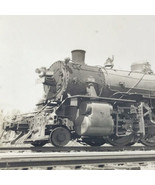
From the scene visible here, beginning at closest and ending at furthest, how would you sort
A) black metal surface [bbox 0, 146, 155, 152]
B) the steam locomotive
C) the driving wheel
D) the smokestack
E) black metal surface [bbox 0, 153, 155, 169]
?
black metal surface [bbox 0, 153, 155, 169] → black metal surface [bbox 0, 146, 155, 152] → the steam locomotive → the smokestack → the driving wheel

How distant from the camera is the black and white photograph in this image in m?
7.85

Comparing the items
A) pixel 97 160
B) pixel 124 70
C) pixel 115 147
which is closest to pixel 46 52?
pixel 124 70

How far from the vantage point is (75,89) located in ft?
29.0

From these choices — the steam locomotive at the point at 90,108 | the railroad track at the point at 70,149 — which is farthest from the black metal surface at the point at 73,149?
the steam locomotive at the point at 90,108

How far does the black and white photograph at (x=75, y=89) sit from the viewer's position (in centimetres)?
785

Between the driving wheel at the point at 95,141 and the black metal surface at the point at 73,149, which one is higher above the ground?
the driving wheel at the point at 95,141

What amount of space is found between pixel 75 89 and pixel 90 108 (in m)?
1.00

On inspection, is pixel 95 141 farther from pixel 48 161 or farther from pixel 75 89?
pixel 48 161

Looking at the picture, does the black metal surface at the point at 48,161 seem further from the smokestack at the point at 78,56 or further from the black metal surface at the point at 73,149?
the smokestack at the point at 78,56

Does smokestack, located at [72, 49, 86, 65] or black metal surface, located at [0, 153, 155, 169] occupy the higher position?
smokestack, located at [72, 49, 86, 65]

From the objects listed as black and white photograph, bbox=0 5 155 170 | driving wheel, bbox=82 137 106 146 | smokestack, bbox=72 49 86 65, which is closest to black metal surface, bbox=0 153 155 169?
black and white photograph, bbox=0 5 155 170

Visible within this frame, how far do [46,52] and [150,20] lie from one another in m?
3.45

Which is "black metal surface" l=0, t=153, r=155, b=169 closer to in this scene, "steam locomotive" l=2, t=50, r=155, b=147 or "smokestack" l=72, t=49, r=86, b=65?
"steam locomotive" l=2, t=50, r=155, b=147

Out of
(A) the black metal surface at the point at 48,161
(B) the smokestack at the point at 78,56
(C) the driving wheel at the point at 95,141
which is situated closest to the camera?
(A) the black metal surface at the point at 48,161
